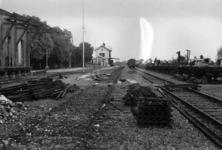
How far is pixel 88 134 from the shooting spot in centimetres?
515

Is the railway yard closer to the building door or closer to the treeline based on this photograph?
the building door

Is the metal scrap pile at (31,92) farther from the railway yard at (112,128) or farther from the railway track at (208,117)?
the railway track at (208,117)

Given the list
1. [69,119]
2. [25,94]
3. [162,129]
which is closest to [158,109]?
[162,129]

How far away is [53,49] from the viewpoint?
5578 cm

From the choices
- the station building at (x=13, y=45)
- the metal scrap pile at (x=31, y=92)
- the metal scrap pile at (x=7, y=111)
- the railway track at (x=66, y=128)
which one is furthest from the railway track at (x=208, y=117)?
the station building at (x=13, y=45)

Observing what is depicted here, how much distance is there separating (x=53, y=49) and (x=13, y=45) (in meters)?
31.2

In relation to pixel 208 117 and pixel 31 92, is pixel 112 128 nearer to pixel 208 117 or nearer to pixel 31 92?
pixel 208 117

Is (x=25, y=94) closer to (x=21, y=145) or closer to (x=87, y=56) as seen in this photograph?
(x=21, y=145)

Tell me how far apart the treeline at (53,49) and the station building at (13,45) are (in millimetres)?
3726

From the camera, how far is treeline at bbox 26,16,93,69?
141 feet

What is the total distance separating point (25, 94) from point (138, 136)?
6263mm

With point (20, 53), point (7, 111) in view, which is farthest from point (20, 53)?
point (7, 111)

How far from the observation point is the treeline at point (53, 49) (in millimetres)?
43031

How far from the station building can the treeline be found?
3726mm
